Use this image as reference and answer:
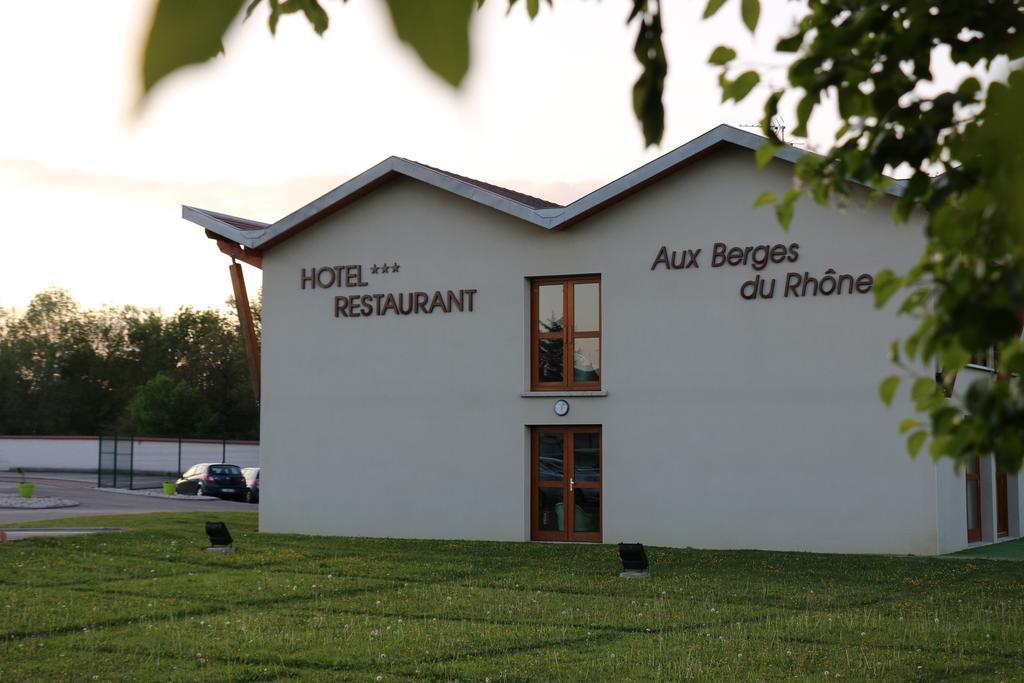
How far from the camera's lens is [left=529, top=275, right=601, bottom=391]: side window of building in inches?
910

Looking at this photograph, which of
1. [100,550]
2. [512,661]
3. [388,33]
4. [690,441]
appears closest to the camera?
[388,33]

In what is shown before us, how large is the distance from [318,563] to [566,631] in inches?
298

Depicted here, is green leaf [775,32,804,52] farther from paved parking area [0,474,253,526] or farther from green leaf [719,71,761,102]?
paved parking area [0,474,253,526]

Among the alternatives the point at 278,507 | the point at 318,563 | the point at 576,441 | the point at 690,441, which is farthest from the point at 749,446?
the point at 278,507

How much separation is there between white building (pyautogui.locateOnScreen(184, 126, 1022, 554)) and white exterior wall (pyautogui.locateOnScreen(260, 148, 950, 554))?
40 millimetres

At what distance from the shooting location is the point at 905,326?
68.3 feet

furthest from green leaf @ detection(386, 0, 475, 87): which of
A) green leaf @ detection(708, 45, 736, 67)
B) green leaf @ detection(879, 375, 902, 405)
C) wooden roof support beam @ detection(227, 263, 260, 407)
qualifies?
wooden roof support beam @ detection(227, 263, 260, 407)

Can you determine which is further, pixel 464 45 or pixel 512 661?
pixel 512 661

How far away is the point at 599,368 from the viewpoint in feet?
75.6

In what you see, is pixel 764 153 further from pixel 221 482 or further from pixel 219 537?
pixel 221 482

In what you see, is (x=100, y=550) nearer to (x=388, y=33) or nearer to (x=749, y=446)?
(x=749, y=446)

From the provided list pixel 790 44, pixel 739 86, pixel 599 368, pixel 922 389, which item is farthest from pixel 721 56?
pixel 599 368

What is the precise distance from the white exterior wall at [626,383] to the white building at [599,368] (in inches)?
1.6

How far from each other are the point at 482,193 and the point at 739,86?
19.5m
